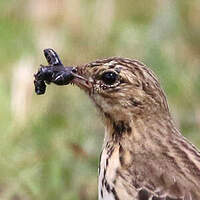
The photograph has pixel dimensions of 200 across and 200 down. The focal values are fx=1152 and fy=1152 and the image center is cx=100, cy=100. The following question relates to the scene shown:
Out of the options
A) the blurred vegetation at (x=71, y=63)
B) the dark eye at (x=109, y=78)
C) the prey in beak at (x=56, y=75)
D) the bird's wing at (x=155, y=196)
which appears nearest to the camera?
the bird's wing at (x=155, y=196)

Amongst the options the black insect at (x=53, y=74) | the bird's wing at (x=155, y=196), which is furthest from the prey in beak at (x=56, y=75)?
the bird's wing at (x=155, y=196)

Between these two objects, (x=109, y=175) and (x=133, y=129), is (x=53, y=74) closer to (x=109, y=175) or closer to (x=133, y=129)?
(x=133, y=129)

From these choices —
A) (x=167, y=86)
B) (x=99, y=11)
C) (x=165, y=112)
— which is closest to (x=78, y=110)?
(x=167, y=86)

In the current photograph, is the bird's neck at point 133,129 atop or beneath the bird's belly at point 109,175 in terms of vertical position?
atop

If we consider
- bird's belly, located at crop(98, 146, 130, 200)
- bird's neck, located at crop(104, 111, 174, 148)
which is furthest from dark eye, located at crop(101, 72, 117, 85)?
bird's belly, located at crop(98, 146, 130, 200)

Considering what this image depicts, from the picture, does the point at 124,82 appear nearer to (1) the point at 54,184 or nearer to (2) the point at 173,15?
(1) the point at 54,184

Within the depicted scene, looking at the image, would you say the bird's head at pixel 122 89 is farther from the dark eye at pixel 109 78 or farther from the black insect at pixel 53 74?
the black insect at pixel 53 74

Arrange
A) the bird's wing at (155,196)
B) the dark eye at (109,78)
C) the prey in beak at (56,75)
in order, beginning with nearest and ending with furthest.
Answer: the bird's wing at (155,196)
the dark eye at (109,78)
the prey in beak at (56,75)

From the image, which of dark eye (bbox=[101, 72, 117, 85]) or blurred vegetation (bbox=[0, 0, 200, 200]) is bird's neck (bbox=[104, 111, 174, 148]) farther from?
blurred vegetation (bbox=[0, 0, 200, 200])
